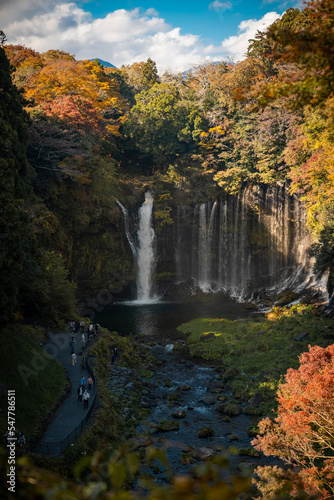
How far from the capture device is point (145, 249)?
164ft

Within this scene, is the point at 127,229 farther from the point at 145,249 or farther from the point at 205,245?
the point at 205,245

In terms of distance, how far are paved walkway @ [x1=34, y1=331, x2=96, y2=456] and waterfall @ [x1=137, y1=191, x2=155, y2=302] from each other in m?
23.5

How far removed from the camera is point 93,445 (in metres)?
15.4

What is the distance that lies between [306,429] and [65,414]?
1115 cm

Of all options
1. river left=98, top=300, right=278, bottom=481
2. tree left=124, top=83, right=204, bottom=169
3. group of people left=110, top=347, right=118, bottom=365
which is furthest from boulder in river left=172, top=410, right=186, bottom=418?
tree left=124, top=83, right=204, bottom=169

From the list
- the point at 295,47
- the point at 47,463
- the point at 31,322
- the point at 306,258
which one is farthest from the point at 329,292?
the point at 295,47

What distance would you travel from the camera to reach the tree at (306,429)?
11.2 meters

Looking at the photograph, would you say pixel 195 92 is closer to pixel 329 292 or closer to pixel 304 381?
pixel 329 292

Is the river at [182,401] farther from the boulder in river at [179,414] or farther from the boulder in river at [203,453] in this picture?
the boulder in river at [179,414]

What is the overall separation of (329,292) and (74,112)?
101 feet

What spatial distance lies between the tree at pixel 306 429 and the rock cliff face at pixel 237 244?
3095 centimetres

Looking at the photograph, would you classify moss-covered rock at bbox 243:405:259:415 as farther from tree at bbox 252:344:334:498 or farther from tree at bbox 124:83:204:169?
tree at bbox 124:83:204:169

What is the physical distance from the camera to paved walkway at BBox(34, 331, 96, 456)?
46.9 feet

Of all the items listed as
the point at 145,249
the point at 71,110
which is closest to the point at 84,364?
the point at 71,110
